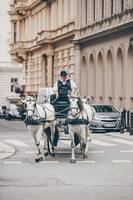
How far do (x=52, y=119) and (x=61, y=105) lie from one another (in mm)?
515

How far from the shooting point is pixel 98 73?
53281mm

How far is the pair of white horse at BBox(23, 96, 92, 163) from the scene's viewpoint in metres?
20.6

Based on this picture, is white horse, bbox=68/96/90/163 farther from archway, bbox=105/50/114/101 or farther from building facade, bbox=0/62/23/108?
building facade, bbox=0/62/23/108

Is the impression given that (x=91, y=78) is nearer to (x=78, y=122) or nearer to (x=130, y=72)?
(x=130, y=72)

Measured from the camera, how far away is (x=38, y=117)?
68.5 ft

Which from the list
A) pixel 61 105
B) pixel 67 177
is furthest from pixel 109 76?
pixel 67 177

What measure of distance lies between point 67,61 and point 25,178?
44.4 meters

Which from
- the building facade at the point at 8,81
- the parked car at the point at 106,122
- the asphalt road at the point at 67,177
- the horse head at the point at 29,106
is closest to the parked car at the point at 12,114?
the building facade at the point at 8,81

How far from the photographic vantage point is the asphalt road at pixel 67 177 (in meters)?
14.0

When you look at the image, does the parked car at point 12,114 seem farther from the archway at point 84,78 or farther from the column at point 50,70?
the archway at point 84,78

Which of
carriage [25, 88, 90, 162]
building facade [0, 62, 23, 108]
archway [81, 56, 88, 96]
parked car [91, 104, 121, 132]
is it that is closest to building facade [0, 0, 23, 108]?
building facade [0, 62, 23, 108]

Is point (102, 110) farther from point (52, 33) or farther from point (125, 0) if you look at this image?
point (52, 33)

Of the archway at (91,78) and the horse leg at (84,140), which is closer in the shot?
the horse leg at (84,140)

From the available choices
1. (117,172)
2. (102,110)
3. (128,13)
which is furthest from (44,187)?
(128,13)
